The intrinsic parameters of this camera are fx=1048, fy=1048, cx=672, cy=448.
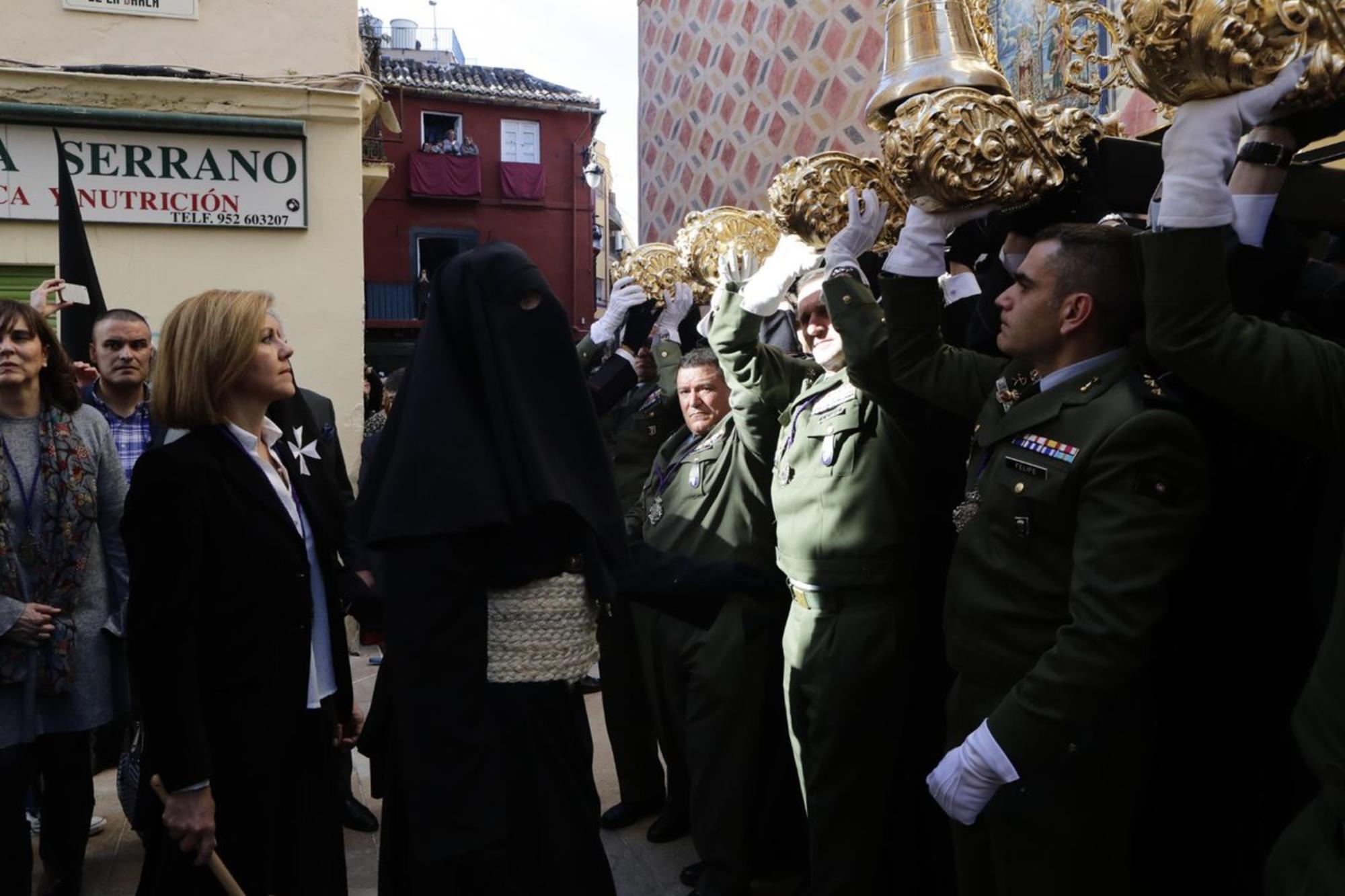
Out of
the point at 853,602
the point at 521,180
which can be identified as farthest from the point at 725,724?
the point at 521,180

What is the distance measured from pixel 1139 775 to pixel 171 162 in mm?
→ 8069

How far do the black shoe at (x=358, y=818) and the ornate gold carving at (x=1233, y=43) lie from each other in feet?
11.0

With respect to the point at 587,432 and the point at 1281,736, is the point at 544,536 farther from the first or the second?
the point at 1281,736

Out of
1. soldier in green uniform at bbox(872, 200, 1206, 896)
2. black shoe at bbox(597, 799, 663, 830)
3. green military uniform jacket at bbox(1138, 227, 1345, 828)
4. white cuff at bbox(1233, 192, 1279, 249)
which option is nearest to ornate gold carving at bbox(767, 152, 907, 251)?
soldier in green uniform at bbox(872, 200, 1206, 896)

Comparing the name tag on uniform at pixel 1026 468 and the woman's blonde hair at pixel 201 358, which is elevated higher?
the woman's blonde hair at pixel 201 358

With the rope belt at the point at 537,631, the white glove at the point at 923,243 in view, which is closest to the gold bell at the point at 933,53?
the white glove at the point at 923,243

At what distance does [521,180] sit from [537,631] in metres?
24.6

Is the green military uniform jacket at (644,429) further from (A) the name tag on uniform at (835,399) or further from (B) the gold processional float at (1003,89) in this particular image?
(A) the name tag on uniform at (835,399)

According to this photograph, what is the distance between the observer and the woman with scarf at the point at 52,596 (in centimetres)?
275

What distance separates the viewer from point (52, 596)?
2904 millimetres

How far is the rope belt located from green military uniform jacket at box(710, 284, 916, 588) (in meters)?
0.95

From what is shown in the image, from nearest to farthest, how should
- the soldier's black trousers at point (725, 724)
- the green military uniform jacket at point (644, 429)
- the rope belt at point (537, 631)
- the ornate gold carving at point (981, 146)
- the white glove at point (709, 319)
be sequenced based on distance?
the rope belt at point (537, 631), the ornate gold carving at point (981, 146), the soldier's black trousers at point (725, 724), the white glove at point (709, 319), the green military uniform jacket at point (644, 429)

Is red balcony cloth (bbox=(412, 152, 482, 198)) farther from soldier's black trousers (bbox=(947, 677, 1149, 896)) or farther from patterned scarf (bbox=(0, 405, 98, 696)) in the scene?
soldier's black trousers (bbox=(947, 677, 1149, 896))

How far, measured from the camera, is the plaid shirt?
3.72 metres
